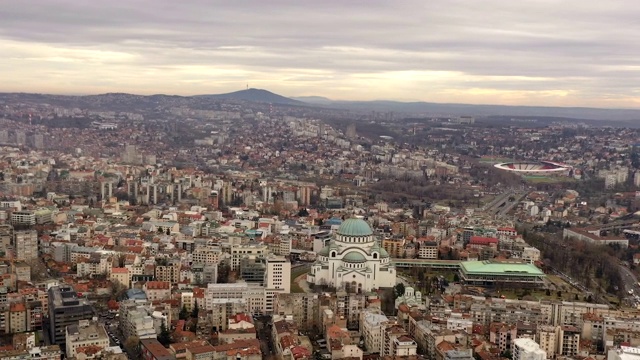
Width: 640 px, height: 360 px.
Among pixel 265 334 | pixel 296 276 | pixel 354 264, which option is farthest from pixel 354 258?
pixel 265 334

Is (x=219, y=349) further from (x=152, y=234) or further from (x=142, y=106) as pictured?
(x=142, y=106)

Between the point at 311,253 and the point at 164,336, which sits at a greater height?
the point at 164,336

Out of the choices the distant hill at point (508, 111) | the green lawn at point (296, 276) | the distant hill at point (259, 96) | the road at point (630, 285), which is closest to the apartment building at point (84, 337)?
the green lawn at point (296, 276)

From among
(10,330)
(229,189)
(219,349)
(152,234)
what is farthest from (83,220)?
(219,349)

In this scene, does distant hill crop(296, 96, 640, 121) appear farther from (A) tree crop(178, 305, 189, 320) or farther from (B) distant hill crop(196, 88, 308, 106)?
(A) tree crop(178, 305, 189, 320)

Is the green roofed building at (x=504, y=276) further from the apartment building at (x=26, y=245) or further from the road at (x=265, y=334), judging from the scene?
the apartment building at (x=26, y=245)

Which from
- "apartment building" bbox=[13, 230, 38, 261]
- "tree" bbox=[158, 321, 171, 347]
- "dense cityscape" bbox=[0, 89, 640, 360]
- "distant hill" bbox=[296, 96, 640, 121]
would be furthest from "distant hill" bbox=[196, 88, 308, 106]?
"tree" bbox=[158, 321, 171, 347]

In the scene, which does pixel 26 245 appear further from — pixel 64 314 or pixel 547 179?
pixel 547 179
